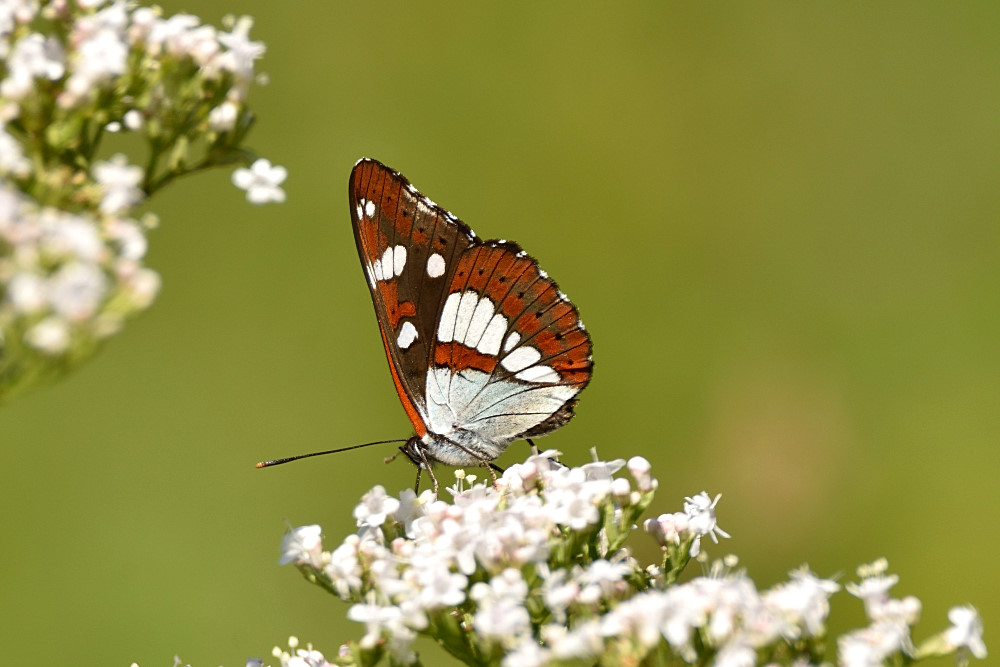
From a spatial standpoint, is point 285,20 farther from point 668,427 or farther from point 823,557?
point 823,557

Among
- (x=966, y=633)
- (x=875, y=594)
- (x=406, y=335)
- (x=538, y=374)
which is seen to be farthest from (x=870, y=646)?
(x=406, y=335)

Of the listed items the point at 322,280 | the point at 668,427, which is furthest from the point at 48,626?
the point at 668,427

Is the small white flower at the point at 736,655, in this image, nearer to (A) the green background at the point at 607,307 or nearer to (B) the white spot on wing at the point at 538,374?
(B) the white spot on wing at the point at 538,374

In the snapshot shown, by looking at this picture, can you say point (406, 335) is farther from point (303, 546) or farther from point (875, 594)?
point (875, 594)

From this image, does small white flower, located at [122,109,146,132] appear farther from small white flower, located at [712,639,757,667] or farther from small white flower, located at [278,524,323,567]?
small white flower, located at [712,639,757,667]

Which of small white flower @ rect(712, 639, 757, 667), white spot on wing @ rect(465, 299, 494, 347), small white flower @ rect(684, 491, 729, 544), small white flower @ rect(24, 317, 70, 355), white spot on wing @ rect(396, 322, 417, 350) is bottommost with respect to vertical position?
small white flower @ rect(712, 639, 757, 667)

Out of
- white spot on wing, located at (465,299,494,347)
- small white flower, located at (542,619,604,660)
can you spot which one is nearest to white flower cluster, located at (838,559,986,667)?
small white flower, located at (542,619,604,660)
